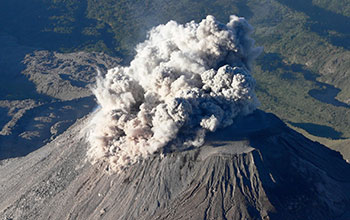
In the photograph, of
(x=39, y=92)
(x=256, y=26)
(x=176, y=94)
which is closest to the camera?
(x=176, y=94)

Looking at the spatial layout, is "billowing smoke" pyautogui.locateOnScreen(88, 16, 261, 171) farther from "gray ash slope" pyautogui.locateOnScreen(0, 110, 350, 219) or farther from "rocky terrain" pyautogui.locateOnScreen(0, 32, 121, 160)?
"rocky terrain" pyautogui.locateOnScreen(0, 32, 121, 160)

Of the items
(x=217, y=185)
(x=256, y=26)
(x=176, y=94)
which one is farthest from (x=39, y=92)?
(x=217, y=185)

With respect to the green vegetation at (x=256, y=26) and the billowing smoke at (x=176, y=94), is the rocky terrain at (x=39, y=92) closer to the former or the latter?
the green vegetation at (x=256, y=26)

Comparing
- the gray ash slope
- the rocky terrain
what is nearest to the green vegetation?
the rocky terrain

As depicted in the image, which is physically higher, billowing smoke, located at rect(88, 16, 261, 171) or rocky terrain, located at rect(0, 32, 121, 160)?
billowing smoke, located at rect(88, 16, 261, 171)

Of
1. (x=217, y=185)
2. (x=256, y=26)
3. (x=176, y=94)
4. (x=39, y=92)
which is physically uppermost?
(x=176, y=94)

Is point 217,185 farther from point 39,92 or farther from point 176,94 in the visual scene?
point 39,92

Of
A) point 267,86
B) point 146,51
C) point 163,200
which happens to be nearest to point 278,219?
point 163,200
